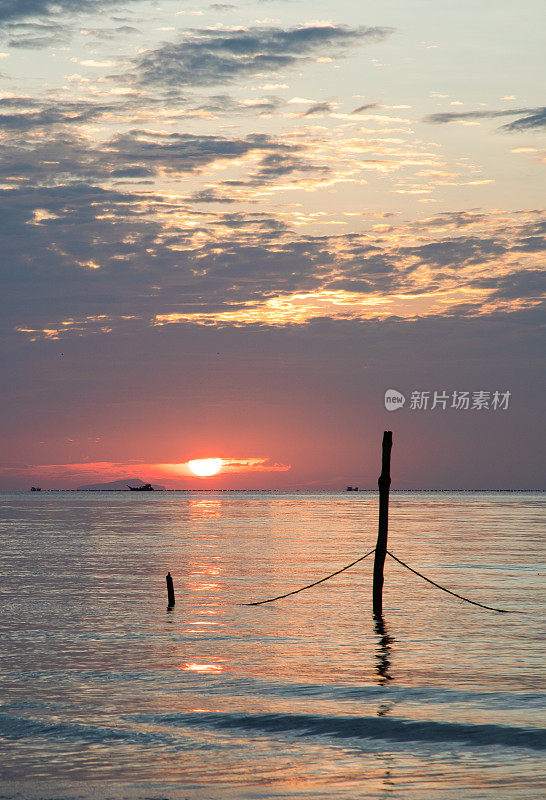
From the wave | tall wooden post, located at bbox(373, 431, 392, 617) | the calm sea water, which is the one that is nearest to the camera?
the calm sea water

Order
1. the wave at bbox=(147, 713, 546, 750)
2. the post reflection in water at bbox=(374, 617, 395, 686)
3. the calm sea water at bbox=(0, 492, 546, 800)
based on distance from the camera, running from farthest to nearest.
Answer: the post reflection in water at bbox=(374, 617, 395, 686) → the wave at bbox=(147, 713, 546, 750) → the calm sea water at bbox=(0, 492, 546, 800)

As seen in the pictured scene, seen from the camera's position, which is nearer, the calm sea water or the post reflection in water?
the calm sea water

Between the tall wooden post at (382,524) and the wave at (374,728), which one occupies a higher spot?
the tall wooden post at (382,524)

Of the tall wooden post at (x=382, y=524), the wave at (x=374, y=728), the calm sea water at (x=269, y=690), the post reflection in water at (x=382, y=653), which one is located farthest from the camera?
the tall wooden post at (x=382, y=524)

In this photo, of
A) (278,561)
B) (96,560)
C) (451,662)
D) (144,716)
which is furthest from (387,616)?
(96,560)

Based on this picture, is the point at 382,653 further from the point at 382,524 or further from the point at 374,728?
the point at 382,524

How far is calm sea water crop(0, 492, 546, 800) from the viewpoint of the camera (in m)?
14.1

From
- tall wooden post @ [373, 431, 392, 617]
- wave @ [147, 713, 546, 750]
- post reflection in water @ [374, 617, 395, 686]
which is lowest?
post reflection in water @ [374, 617, 395, 686]

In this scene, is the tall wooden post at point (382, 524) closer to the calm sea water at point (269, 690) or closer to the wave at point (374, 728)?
the calm sea water at point (269, 690)

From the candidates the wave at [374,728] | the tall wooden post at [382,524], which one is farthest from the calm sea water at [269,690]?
the tall wooden post at [382,524]

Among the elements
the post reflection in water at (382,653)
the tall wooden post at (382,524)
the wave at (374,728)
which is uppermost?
the tall wooden post at (382,524)

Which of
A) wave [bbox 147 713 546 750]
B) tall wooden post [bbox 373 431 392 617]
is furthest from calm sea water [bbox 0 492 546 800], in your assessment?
tall wooden post [bbox 373 431 392 617]

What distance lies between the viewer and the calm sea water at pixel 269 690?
14102 mm

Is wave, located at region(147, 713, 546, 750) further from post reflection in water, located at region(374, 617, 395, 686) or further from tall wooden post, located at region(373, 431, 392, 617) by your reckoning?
tall wooden post, located at region(373, 431, 392, 617)
